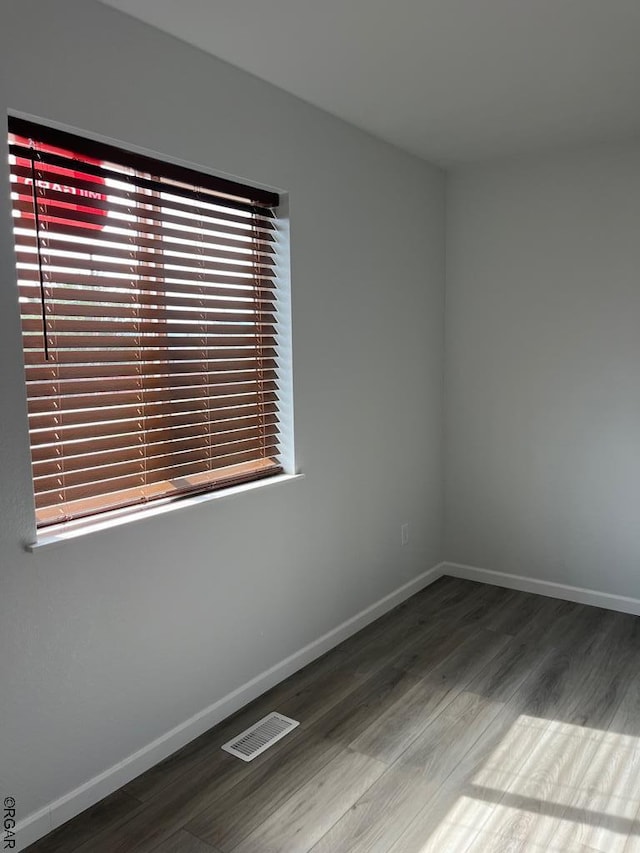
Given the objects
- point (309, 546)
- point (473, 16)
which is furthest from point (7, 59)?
point (309, 546)

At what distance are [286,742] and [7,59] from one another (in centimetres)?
234

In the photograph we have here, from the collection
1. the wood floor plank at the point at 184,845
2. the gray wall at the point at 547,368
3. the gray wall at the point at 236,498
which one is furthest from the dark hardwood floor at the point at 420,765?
the gray wall at the point at 547,368

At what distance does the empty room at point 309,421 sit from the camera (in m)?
1.91

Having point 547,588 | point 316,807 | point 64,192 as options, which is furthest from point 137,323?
point 547,588

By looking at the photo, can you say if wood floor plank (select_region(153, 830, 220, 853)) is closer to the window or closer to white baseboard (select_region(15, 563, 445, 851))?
white baseboard (select_region(15, 563, 445, 851))

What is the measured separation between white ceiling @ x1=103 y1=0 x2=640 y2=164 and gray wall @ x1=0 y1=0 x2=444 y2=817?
15 centimetres

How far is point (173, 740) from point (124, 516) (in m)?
0.85

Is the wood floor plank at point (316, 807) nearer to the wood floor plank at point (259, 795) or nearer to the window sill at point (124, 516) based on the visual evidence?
the wood floor plank at point (259, 795)

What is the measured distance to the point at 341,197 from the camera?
2955 mm

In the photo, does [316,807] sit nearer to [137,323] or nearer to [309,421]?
[309,421]

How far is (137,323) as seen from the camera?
217cm

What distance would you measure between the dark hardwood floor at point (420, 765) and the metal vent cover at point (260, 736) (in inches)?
1.3

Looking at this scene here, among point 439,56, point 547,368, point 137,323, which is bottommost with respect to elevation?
point 547,368

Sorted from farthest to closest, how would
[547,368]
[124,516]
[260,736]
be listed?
[547,368], [260,736], [124,516]
